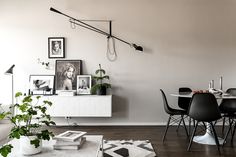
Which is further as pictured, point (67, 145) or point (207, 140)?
point (207, 140)

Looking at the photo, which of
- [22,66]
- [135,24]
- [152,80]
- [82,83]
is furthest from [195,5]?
[22,66]

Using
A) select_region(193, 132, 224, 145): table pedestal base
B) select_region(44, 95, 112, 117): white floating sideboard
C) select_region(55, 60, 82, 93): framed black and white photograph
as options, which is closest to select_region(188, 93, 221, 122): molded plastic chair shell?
select_region(193, 132, 224, 145): table pedestal base

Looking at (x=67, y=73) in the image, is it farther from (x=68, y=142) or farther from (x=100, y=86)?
(x=68, y=142)

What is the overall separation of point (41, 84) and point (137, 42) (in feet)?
7.04

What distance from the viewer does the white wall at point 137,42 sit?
4812 millimetres

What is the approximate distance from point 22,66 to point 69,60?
993 millimetres

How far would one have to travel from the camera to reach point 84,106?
176 inches

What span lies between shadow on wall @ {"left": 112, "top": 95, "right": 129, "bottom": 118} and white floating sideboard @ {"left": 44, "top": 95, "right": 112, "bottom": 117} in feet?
1.38

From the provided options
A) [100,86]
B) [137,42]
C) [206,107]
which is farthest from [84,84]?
[206,107]

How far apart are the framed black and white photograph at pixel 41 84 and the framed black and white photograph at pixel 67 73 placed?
123mm

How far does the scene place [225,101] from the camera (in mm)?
4020

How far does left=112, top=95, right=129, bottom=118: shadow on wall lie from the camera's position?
487cm

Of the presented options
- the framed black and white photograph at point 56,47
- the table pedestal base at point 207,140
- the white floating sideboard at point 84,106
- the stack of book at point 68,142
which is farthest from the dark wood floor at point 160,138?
the framed black and white photograph at point 56,47

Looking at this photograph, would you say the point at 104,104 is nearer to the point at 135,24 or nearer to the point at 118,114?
the point at 118,114
